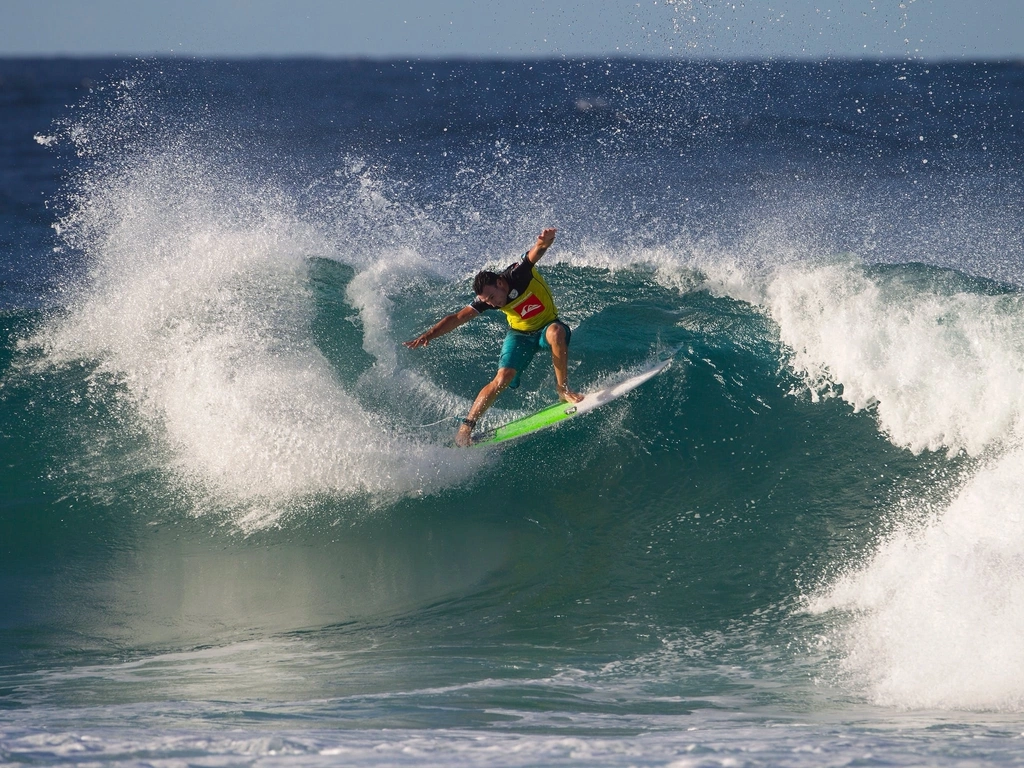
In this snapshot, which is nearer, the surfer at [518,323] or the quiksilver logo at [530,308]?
the surfer at [518,323]

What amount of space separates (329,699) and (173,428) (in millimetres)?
3680

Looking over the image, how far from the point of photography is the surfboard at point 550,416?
22.5 ft

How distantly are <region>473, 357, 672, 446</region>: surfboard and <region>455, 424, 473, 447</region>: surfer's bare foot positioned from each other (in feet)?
0.16

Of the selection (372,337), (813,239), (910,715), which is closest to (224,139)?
(813,239)

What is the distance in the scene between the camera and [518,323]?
6.91 m

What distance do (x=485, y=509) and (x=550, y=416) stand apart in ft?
2.88

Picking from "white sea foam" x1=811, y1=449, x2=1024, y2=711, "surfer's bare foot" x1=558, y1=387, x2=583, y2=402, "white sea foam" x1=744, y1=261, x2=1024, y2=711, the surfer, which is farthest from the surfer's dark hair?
"white sea foam" x1=811, y1=449, x2=1024, y2=711

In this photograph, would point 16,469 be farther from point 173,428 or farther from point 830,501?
point 830,501

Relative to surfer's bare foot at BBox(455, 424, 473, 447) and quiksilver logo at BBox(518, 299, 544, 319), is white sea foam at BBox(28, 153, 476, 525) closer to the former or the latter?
surfer's bare foot at BBox(455, 424, 473, 447)

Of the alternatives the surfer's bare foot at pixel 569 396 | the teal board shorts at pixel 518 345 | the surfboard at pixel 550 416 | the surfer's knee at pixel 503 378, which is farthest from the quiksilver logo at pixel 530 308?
the surfboard at pixel 550 416

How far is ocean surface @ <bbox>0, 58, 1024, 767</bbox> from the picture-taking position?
4090mm

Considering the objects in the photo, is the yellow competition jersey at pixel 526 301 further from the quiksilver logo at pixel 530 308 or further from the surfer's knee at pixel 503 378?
the surfer's knee at pixel 503 378

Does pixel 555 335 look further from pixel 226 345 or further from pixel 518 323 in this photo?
pixel 226 345

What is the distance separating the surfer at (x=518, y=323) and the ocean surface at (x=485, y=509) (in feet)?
1.40
